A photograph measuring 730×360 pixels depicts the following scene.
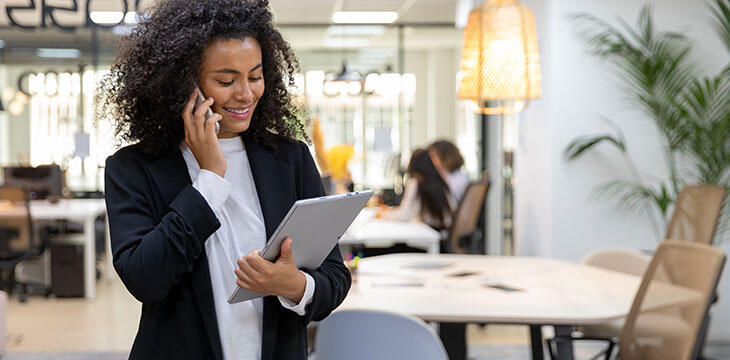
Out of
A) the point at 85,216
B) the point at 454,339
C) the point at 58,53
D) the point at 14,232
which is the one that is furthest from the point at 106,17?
the point at 14,232

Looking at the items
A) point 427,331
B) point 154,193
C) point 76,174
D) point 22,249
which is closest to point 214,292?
point 154,193

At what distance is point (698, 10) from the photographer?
569cm

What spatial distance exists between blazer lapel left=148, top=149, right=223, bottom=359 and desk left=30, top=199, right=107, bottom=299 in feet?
7.13

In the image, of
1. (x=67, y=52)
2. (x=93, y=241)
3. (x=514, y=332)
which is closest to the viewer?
(x=67, y=52)

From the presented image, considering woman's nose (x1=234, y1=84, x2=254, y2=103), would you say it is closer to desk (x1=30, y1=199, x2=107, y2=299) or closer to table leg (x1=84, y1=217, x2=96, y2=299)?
desk (x1=30, y1=199, x2=107, y2=299)

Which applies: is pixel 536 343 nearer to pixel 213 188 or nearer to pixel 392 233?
pixel 392 233

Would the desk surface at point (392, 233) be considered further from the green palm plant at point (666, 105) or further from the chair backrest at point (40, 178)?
the chair backrest at point (40, 178)

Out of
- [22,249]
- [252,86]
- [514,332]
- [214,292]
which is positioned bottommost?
[514,332]

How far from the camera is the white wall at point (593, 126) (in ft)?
18.7

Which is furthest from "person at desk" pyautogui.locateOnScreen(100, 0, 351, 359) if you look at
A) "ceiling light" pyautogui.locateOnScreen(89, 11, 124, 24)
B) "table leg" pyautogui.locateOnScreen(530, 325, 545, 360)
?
"table leg" pyautogui.locateOnScreen(530, 325, 545, 360)

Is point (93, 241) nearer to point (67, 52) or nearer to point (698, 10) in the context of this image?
point (67, 52)

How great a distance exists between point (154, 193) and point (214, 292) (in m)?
0.21

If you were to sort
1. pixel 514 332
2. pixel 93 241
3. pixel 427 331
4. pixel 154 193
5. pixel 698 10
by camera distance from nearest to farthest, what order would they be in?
pixel 154 193 → pixel 427 331 → pixel 93 241 → pixel 698 10 → pixel 514 332

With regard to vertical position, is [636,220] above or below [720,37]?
below
